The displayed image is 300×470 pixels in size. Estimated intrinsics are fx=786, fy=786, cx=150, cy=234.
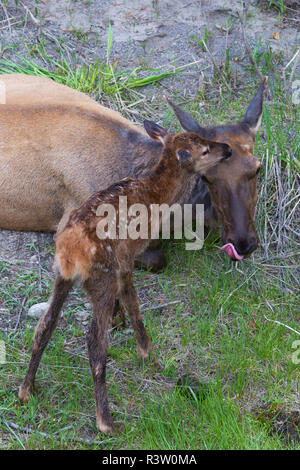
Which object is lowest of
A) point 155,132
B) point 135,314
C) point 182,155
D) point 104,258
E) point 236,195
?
point 135,314

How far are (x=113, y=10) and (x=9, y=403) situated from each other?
4.72m

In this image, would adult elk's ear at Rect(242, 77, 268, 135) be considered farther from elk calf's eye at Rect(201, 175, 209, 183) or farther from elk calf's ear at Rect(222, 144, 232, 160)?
elk calf's ear at Rect(222, 144, 232, 160)

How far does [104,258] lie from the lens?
442 centimetres

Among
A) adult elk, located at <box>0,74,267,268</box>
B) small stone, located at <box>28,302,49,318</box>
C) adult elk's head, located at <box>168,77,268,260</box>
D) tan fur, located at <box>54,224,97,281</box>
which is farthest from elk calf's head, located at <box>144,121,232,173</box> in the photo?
small stone, located at <box>28,302,49,318</box>

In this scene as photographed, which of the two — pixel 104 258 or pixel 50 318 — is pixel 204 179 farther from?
pixel 50 318

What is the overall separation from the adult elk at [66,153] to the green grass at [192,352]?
1.08 ft

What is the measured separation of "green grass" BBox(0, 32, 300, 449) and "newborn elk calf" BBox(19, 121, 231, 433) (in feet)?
0.59

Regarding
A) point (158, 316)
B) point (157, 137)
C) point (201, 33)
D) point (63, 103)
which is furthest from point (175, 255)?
point (201, 33)

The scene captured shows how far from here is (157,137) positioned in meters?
5.46

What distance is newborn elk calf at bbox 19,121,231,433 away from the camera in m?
4.39

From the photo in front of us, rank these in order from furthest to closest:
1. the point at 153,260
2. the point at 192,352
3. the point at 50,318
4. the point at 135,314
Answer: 1. the point at 153,260
2. the point at 192,352
3. the point at 135,314
4. the point at 50,318

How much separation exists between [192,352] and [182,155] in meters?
1.33

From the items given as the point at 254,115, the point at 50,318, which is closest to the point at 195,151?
the point at 254,115

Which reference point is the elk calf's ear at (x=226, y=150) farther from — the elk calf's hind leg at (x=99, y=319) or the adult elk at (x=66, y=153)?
the elk calf's hind leg at (x=99, y=319)
